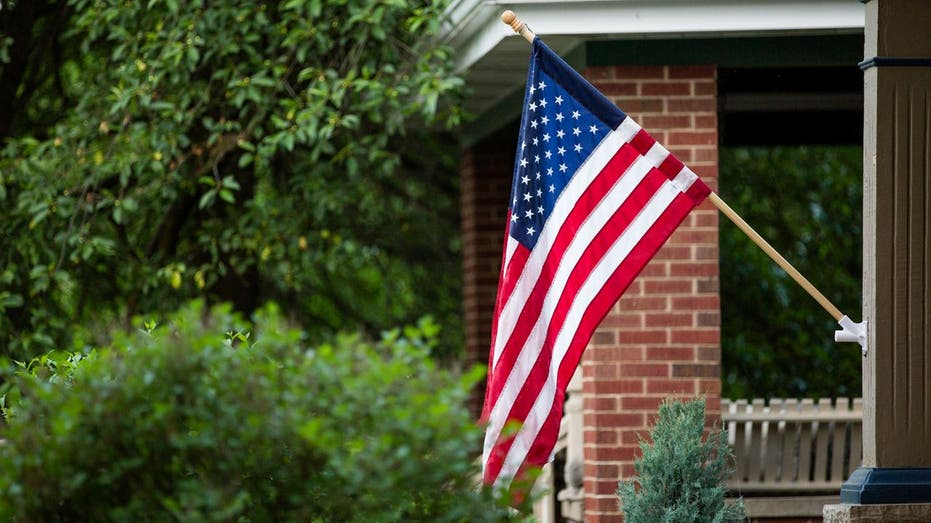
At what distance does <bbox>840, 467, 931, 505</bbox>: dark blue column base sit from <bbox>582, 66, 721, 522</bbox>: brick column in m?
2.01

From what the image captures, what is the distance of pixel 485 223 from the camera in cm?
1122

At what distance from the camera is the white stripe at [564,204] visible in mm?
6457

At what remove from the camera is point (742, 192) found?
13914 mm

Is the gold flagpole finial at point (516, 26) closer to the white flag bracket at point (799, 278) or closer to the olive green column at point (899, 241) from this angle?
the white flag bracket at point (799, 278)

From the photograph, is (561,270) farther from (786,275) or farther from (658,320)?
(786,275)

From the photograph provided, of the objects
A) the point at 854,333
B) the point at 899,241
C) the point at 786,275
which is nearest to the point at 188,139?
the point at 854,333

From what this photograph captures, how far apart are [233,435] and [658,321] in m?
3.81

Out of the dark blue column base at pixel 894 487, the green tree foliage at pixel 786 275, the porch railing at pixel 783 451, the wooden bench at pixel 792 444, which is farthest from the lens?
the green tree foliage at pixel 786 275

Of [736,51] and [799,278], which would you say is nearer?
[799,278]

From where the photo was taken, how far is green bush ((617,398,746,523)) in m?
6.62

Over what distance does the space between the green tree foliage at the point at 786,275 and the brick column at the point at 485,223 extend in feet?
8.66

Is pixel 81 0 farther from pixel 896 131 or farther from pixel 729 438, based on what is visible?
pixel 896 131

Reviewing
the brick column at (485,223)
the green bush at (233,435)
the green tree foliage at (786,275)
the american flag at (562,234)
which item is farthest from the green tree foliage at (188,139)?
the green bush at (233,435)

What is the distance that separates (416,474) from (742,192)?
10.1 m
